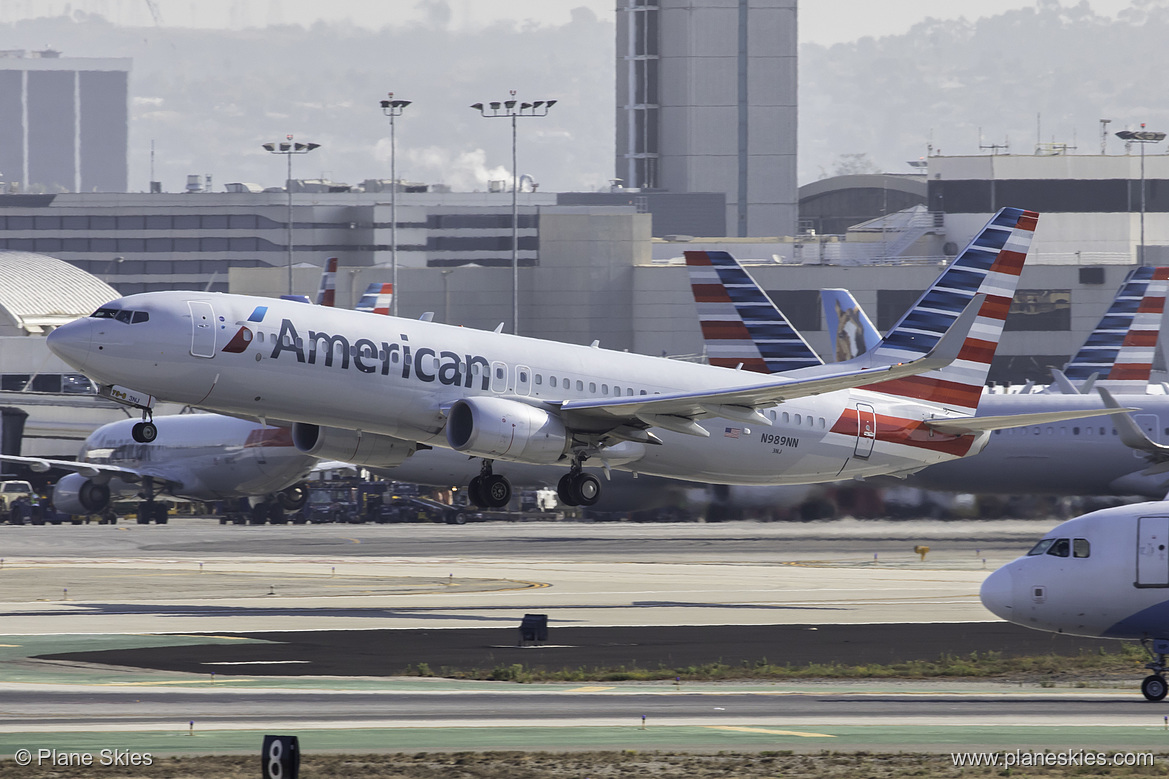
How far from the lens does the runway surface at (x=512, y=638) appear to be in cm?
2366

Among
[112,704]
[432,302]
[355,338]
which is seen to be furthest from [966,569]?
[432,302]

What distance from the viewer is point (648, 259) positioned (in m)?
154

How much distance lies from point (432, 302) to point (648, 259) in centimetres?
2289

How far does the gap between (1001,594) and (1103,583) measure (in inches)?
76.6

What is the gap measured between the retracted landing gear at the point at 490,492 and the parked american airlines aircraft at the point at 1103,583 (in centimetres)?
1680

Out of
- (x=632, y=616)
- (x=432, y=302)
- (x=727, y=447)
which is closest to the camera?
(x=632, y=616)

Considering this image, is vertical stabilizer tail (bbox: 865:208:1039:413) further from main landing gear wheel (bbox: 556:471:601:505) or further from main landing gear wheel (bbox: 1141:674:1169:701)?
main landing gear wheel (bbox: 1141:674:1169:701)

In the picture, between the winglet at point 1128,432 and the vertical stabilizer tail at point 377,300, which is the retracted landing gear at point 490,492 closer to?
the winglet at point 1128,432

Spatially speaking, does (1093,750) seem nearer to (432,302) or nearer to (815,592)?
(815,592)

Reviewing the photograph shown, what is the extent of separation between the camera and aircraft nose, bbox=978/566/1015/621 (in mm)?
28406

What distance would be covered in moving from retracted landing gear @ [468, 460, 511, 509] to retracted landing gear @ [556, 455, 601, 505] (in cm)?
153

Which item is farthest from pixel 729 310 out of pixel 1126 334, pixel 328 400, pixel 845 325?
pixel 328 400

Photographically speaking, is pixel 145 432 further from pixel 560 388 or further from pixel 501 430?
pixel 560 388

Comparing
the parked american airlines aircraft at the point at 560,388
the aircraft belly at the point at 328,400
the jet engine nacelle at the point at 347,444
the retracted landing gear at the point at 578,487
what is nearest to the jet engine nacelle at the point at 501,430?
the parked american airlines aircraft at the point at 560,388
